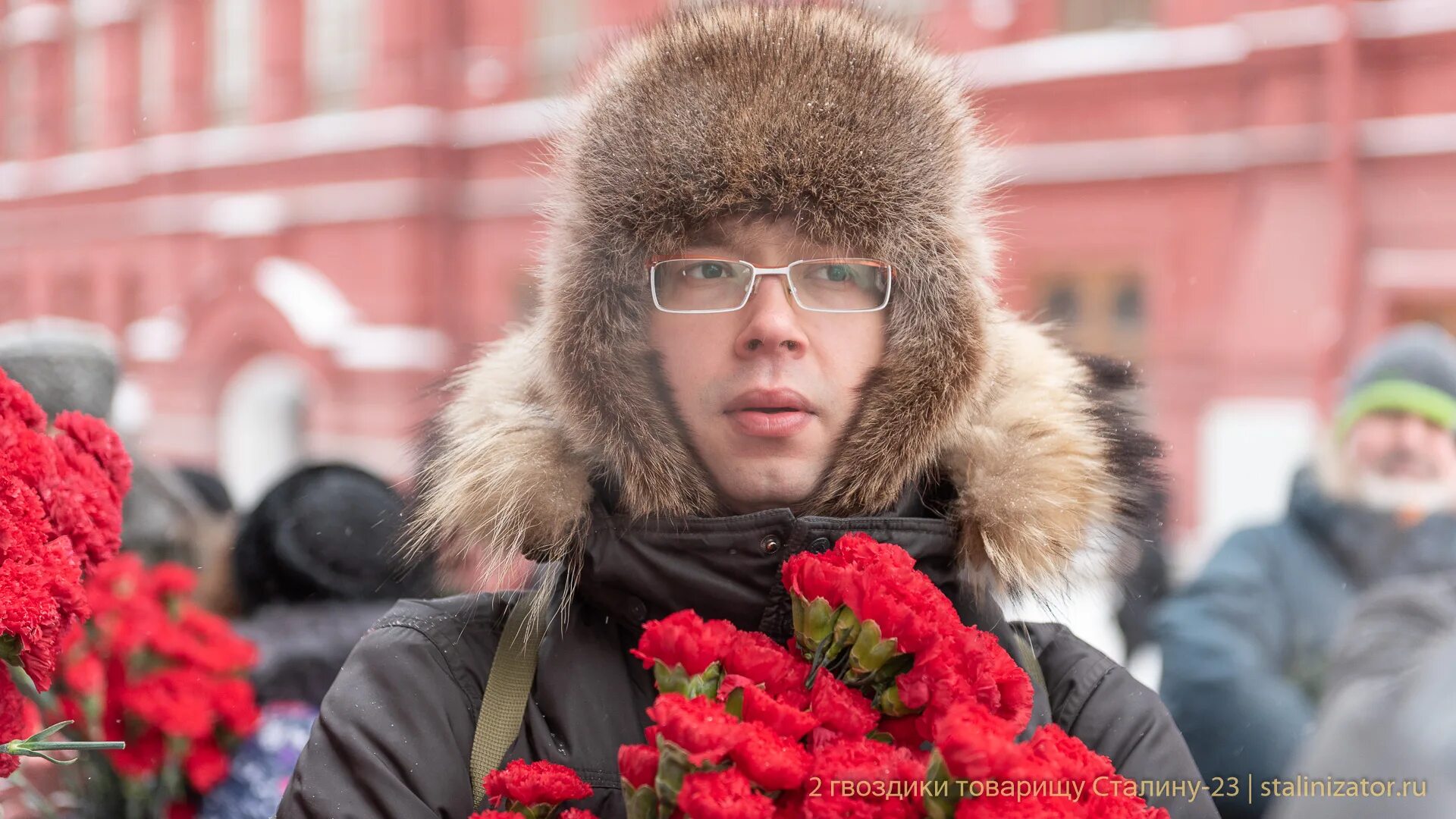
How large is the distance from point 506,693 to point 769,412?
0.29m

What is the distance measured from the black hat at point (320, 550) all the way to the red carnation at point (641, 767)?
101 centimetres

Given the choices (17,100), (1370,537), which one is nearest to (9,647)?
(17,100)

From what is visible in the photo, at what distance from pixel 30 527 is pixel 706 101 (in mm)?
581

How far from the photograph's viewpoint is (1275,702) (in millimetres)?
1848

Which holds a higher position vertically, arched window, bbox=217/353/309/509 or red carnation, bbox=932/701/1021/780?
red carnation, bbox=932/701/1021/780

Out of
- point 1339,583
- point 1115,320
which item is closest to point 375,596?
point 1339,583

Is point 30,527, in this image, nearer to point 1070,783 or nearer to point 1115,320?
point 1070,783

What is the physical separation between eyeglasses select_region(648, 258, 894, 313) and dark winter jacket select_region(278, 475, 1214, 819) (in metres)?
0.16

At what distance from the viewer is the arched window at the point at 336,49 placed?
422 cm

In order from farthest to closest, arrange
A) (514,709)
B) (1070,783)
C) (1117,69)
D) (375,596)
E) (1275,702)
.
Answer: (1117,69) → (1275,702) → (375,596) → (514,709) → (1070,783)

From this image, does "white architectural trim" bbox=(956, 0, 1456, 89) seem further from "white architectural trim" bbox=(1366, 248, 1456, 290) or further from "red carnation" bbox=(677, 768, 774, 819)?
"red carnation" bbox=(677, 768, 774, 819)

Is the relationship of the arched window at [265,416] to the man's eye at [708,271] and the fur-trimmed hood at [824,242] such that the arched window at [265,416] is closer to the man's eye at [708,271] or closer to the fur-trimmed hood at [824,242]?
the fur-trimmed hood at [824,242]

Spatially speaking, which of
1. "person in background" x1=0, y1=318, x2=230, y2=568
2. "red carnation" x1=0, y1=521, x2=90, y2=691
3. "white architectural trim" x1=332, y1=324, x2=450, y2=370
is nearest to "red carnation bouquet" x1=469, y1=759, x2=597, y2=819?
"red carnation" x1=0, y1=521, x2=90, y2=691

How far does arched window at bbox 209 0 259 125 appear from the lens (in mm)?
3752
